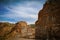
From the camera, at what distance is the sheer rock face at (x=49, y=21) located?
526cm

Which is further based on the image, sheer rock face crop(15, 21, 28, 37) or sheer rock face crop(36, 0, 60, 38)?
sheer rock face crop(15, 21, 28, 37)

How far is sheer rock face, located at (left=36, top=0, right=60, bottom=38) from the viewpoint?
5.26 metres

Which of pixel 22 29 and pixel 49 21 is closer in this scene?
pixel 49 21

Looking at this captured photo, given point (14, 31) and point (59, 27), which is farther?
point (14, 31)

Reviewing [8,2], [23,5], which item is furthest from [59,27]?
[8,2]

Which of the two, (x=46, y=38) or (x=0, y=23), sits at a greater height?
(x=0, y=23)

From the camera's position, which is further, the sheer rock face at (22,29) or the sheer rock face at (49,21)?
the sheer rock face at (22,29)

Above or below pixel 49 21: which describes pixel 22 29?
below

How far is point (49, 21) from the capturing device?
5375 millimetres

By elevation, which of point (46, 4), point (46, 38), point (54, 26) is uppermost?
point (46, 4)

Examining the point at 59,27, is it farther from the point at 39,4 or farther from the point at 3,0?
the point at 3,0

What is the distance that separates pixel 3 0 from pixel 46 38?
5.84 feet

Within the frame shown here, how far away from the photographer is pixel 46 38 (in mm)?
5332

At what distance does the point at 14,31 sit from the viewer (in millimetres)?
5609
